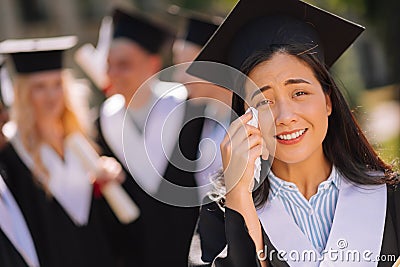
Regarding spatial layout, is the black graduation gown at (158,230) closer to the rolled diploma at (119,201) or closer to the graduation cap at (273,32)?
the rolled diploma at (119,201)

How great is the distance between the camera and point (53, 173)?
496 cm

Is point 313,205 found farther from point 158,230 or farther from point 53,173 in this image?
point 53,173

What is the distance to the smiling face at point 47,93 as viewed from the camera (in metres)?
5.01

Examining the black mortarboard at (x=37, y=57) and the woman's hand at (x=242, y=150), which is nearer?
the woman's hand at (x=242, y=150)

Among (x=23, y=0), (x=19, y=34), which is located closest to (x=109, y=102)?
(x=19, y=34)

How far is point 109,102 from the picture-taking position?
5.23 metres

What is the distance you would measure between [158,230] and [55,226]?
0.54 meters

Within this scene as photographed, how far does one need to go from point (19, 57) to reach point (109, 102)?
1.89ft

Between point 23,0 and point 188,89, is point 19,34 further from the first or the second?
point 188,89

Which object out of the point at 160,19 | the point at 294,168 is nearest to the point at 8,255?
the point at 294,168

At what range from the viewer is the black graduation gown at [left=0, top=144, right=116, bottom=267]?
188 inches

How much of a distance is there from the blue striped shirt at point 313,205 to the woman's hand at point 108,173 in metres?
1.96

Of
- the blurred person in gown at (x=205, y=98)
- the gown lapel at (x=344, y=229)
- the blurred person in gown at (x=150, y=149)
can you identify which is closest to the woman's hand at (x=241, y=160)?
the gown lapel at (x=344, y=229)

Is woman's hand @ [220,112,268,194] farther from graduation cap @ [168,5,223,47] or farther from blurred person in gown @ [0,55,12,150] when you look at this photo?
graduation cap @ [168,5,223,47]
